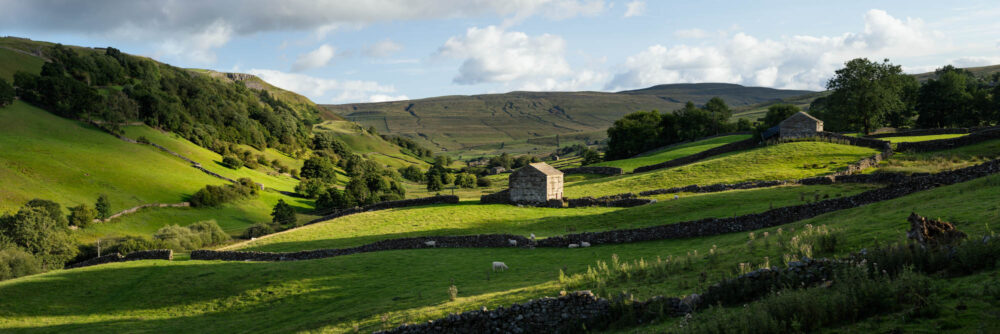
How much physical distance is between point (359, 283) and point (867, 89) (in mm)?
62082

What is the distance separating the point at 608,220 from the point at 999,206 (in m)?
19.0

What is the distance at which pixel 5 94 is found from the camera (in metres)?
81.8

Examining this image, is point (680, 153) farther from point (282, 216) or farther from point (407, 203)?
point (282, 216)

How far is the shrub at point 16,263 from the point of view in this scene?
38.1 meters

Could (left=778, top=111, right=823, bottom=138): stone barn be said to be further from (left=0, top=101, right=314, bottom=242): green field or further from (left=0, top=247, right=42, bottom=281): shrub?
(left=0, top=247, right=42, bottom=281): shrub

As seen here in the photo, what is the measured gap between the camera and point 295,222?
2537 inches

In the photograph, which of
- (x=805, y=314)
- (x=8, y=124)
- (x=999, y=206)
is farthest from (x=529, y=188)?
(x=8, y=124)

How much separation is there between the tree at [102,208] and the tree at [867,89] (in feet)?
291

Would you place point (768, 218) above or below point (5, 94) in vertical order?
below

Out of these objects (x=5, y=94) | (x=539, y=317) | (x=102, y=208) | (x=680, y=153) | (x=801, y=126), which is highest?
(x=5, y=94)

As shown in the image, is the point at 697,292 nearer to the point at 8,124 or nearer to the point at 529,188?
the point at 529,188

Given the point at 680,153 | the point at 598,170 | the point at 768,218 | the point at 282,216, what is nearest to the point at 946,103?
the point at 680,153

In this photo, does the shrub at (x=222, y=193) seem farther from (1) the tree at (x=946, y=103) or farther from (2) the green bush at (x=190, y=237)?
(1) the tree at (x=946, y=103)

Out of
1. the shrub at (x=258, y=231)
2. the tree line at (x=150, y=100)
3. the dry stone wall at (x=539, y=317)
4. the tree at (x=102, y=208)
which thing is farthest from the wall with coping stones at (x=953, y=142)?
the tree line at (x=150, y=100)
